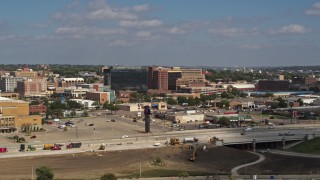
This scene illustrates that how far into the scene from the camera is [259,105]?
115938 millimetres

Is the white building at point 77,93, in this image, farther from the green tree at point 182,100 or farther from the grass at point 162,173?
the grass at point 162,173

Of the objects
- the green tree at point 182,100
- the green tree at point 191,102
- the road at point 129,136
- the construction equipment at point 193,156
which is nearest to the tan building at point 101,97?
the green tree at point 182,100

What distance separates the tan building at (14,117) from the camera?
245 ft

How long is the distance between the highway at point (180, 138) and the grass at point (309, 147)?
10.6ft

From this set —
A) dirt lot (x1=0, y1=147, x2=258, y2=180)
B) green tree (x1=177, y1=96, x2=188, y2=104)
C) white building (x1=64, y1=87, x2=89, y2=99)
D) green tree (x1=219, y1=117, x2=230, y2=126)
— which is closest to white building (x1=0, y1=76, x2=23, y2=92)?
white building (x1=64, y1=87, x2=89, y2=99)

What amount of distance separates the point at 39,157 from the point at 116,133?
2204cm

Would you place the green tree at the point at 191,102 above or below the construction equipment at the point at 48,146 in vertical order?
above

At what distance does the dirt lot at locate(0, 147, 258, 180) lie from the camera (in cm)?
4455

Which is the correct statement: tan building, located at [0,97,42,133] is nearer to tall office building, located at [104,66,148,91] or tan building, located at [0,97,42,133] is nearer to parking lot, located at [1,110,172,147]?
parking lot, located at [1,110,172,147]

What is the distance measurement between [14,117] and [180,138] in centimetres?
2515

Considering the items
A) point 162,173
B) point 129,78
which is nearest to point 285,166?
point 162,173

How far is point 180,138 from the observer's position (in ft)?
209

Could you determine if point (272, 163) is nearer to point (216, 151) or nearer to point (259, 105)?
point (216, 151)

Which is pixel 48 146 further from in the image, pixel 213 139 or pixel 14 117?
pixel 14 117
